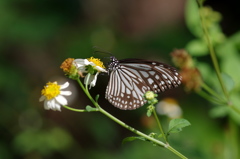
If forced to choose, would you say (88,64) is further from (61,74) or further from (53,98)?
(61,74)

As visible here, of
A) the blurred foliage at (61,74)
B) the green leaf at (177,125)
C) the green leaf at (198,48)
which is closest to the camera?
the green leaf at (177,125)

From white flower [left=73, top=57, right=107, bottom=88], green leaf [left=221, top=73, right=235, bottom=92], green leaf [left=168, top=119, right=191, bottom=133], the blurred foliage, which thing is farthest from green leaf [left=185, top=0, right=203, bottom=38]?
green leaf [left=168, top=119, right=191, bottom=133]

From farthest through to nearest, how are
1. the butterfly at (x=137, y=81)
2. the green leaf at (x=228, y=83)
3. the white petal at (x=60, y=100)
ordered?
the green leaf at (x=228, y=83) < the butterfly at (x=137, y=81) < the white petal at (x=60, y=100)

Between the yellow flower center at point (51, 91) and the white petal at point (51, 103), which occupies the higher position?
the yellow flower center at point (51, 91)

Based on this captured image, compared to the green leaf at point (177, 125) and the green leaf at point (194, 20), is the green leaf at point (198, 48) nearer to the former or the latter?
the green leaf at point (194, 20)

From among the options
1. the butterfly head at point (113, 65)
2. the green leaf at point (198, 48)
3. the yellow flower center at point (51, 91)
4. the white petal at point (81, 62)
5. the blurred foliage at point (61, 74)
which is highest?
the white petal at point (81, 62)

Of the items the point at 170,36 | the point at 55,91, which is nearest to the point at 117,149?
the point at 170,36

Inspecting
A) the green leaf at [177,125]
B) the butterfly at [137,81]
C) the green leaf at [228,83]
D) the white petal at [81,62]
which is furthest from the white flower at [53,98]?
the green leaf at [228,83]

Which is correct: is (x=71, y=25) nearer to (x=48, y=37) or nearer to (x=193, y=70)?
(x=48, y=37)
